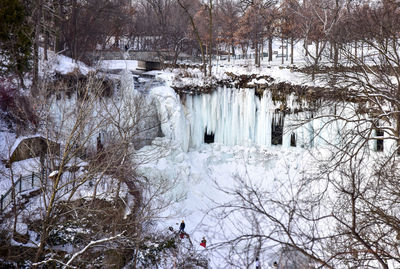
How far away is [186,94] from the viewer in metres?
18.4

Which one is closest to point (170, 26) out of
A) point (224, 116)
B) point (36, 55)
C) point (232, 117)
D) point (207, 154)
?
point (224, 116)

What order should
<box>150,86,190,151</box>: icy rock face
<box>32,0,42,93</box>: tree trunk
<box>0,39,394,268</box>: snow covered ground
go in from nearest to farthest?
<box>32,0,42,93</box>: tree trunk → <box>0,39,394,268</box>: snow covered ground → <box>150,86,190,151</box>: icy rock face

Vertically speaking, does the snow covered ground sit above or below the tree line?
below

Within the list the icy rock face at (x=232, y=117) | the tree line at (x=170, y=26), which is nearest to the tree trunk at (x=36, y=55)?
the tree line at (x=170, y=26)

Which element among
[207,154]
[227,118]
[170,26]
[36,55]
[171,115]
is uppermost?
[170,26]

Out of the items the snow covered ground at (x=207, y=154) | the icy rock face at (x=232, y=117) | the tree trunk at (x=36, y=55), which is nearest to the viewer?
the tree trunk at (x=36, y=55)

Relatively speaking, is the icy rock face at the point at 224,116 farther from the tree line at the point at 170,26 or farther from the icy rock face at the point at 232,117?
the tree line at the point at 170,26

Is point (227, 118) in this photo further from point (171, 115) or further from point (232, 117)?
point (171, 115)

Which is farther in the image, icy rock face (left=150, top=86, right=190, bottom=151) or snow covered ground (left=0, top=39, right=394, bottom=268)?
icy rock face (left=150, top=86, right=190, bottom=151)

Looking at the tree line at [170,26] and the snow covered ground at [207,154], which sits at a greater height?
the tree line at [170,26]

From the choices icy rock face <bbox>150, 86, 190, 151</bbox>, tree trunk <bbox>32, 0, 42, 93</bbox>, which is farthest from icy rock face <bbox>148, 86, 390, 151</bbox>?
tree trunk <bbox>32, 0, 42, 93</bbox>

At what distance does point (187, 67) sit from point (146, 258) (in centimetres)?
1339

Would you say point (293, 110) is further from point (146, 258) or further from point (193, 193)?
point (146, 258)

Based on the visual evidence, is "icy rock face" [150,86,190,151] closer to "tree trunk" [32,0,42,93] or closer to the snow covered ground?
the snow covered ground
